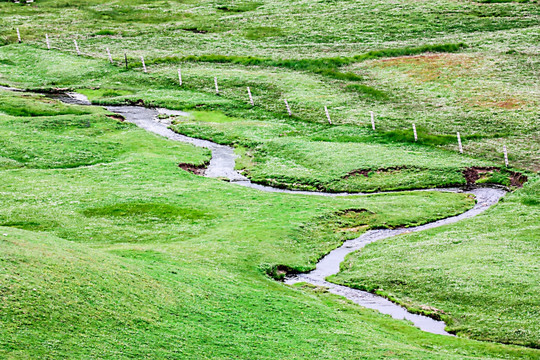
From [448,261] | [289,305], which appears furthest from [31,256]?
[448,261]

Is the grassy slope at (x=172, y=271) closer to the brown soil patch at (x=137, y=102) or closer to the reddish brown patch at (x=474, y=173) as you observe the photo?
the reddish brown patch at (x=474, y=173)

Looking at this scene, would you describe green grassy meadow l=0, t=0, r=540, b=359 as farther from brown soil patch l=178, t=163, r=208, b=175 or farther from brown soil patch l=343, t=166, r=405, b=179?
brown soil patch l=178, t=163, r=208, b=175

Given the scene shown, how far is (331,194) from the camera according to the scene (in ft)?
202

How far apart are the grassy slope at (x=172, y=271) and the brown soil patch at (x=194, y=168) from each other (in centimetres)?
172

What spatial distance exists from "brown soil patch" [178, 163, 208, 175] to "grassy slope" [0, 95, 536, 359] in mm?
1725

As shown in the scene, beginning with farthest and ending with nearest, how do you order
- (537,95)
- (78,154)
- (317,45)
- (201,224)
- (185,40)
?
1. (185,40)
2. (317,45)
3. (537,95)
4. (78,154)
5. (201,224)

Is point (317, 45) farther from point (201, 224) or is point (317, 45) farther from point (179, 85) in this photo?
point (201, 224)

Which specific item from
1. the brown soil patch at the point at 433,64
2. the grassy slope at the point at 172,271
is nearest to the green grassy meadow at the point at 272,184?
the grassy slope at the point at 172,271

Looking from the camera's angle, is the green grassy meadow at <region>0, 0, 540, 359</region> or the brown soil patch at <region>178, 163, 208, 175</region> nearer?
the green grassy meadow at <region>0, 0, 540, 359</region>

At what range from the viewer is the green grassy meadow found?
30281 millimetres

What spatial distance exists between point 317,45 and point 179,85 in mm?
32142

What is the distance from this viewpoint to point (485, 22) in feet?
402

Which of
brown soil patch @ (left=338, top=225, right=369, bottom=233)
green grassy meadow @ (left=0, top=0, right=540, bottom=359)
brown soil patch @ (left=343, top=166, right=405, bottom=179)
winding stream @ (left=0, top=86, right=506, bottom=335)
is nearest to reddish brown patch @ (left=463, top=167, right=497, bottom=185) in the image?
green grassy meadow @ (left=0, top=0, right=540, bottom=359)

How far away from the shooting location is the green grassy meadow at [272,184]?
99.3 ft
